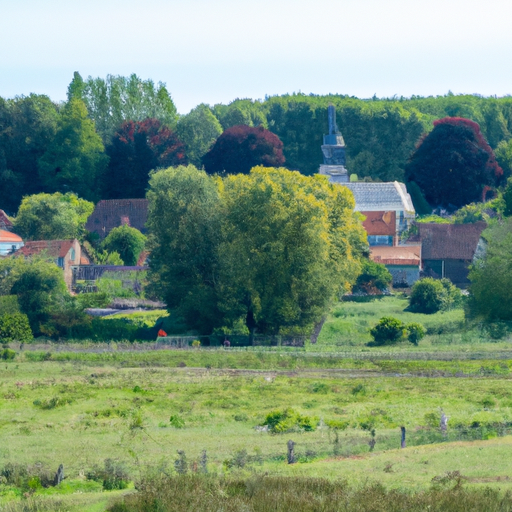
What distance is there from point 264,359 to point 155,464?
1037 inches

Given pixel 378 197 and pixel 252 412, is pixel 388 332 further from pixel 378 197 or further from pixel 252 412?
pixel 378 197

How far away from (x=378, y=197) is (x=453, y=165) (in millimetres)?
15354

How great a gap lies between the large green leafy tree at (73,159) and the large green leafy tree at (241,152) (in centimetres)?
1189

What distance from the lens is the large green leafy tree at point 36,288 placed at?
6962 cm

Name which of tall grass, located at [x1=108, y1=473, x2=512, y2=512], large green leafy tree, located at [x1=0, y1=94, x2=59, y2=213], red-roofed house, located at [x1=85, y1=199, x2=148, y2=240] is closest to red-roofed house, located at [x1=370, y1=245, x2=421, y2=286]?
red-roofed house, located at [x1=85, y1=199, x2=148, y2=240]

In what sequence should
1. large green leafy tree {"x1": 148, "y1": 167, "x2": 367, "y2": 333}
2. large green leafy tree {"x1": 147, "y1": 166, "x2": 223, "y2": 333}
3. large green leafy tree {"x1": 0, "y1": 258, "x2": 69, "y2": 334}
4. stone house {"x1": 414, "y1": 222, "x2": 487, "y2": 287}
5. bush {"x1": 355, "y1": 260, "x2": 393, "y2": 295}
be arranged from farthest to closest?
stone house {"x1": 414, "y1": 222, "x2": 487, "y2": 287}
bush {"x1": 355, "y1": 260, "x2": 393, "y2": 295}
large green leafy tree {"x1": 0, "y1": 258, "x2": 69, "y2": 334}
large green leafy tree {"x1": 147, "y1": 166, "x2": 223, "y2": 333}
large green leafy tree {"x1": 148, "y1": 167, "x2": 367, "y2": 333}

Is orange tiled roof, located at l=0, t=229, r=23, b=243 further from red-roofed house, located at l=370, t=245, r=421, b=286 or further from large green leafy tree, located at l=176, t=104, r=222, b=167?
large green leafy tree, located at l=176, t=104, r=222, b=167

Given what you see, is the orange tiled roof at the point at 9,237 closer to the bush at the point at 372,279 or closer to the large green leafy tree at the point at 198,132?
the bush at the point at 372,279

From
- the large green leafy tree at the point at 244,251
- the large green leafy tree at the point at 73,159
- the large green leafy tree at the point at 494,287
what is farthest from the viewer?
the large green leafy tree at the point at 73,159

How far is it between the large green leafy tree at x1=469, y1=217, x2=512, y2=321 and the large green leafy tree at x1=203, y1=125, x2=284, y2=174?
51800 millimetres

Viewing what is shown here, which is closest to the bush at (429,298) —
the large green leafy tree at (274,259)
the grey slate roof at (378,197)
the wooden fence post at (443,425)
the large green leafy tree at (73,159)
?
the large green leafy tree at (274,259)

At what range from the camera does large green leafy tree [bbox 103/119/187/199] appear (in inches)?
4813

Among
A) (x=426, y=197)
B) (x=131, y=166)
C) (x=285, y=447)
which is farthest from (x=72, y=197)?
(x=285, y=447)

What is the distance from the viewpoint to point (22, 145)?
12544cm
